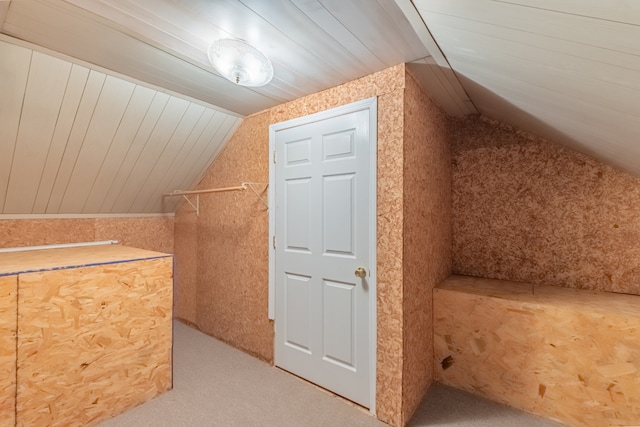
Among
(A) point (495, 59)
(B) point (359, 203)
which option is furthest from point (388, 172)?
(A) point (495, 59)

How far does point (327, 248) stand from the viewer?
2.11 metres

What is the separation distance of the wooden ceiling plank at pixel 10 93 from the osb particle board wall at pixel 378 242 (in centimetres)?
148

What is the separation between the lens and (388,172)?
1812 mm

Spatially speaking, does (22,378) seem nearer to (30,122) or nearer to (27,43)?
(30,122)

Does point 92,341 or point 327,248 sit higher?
point 327,248

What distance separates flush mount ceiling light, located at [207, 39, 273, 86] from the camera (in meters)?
1.42

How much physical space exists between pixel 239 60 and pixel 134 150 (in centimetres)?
162

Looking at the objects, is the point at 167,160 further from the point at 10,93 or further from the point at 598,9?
the point at 598,9

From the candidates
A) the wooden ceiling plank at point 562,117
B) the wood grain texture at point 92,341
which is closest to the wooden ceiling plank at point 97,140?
the wood grain texture at point 92,341

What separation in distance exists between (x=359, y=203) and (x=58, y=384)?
2.09 m

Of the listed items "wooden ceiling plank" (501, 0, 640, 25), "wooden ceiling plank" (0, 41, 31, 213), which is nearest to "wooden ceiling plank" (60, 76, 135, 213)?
"wooden ceiling plank" (0, 41, 31, 213)

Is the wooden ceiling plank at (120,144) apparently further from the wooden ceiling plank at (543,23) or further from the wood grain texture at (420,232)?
the wooden ceiling plank at (543,23)

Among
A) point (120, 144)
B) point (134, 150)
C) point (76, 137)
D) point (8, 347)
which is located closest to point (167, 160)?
point (134, 150)

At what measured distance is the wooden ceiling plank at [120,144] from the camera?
2.15 m
